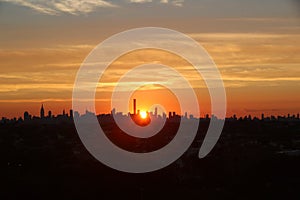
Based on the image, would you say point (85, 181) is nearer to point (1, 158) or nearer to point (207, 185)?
point (207, 185)

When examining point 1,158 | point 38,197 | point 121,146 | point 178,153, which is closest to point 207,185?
point 38,197

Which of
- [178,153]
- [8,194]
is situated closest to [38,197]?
[8,194]

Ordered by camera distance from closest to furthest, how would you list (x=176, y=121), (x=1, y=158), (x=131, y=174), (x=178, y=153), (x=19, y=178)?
(x=19, y=178) → (x=131, y=174) → (x=1, y=158) → (x=178, y=153) → (x=176, y=121)

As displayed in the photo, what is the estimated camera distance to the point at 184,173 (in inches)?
731

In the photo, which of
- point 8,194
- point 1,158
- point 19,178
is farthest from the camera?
point 1,158

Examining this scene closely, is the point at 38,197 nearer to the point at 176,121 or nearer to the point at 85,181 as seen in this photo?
the point at 85,181

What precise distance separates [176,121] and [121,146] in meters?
15.8

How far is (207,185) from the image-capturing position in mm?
16344

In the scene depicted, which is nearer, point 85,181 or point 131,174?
point 85,181

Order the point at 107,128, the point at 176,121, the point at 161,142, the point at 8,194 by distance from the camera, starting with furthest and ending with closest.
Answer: the point at 176,121
the point at 107,128
the point at 161,142
the point at 8,194

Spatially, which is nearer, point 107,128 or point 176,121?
point 107,128

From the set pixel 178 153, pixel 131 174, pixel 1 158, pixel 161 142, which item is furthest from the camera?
pixel 161 142

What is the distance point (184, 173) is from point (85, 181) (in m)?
3.55

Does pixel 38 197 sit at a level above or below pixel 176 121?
below
